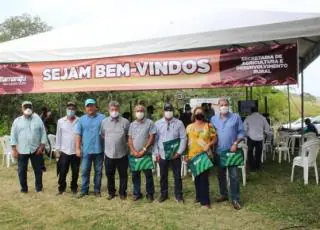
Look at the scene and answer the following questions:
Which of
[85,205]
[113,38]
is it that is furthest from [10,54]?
[85,205]

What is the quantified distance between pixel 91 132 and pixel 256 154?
4.23 m

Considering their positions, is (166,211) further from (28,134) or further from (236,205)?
(28,134)

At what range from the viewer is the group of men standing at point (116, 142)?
21.3 feet

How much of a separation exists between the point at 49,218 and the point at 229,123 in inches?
115

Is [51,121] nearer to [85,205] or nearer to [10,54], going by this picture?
[10,54]

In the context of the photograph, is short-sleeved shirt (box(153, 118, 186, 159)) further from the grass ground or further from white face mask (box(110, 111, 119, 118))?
the grass ground

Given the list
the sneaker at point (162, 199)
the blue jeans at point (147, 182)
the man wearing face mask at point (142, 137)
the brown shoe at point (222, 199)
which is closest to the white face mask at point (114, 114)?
the man wearing face mask at point (142, 137)

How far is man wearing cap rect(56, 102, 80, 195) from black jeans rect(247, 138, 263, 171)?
4.13 metres

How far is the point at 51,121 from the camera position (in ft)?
43.4

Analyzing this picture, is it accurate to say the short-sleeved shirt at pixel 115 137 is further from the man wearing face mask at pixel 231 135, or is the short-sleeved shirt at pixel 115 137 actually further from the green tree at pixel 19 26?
the green tree at pixel 19 26

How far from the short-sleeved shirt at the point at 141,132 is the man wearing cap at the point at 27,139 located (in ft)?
5.87

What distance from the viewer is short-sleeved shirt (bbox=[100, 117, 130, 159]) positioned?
6.90 metres

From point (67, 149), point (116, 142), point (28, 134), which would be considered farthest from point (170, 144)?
point (28, 134)

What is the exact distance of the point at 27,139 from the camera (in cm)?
747
